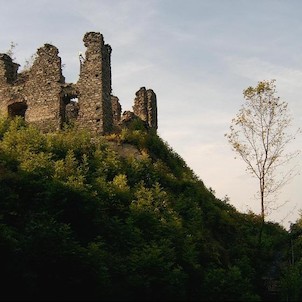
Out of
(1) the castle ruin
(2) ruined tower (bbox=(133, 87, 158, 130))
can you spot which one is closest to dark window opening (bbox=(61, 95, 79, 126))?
(1) the castle ruin

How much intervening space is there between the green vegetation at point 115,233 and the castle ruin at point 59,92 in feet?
4.33

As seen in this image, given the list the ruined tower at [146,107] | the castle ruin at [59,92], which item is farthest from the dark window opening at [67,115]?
the ruined tower at [146,107]

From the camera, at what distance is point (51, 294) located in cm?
1156

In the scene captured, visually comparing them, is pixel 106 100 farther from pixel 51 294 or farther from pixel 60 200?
pixel 51 294

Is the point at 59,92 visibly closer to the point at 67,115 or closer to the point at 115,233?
→ the point at 67,115

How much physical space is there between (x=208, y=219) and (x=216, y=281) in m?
5.96

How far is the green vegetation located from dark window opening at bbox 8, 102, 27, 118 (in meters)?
2.75

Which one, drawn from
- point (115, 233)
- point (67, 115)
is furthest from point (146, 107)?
point (115, 233)

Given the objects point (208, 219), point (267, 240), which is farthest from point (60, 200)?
point (267, 240)

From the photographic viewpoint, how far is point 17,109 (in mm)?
27188

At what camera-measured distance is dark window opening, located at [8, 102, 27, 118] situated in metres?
26.6

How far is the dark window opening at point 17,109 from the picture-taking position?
87.4 ft

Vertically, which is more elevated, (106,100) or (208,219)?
(106,100)

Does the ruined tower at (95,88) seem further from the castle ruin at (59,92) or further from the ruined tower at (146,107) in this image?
the ruined tower at (146,107)
